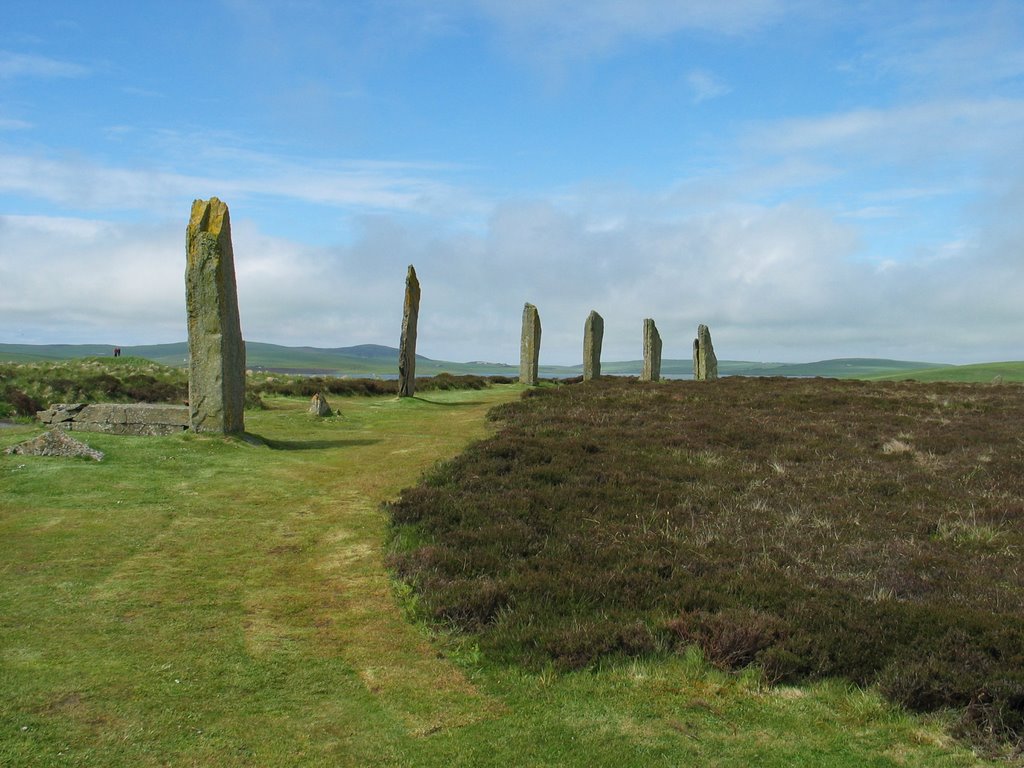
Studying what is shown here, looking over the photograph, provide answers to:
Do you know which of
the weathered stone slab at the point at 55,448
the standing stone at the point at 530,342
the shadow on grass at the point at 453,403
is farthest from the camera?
the standing stone at the point at 530,342

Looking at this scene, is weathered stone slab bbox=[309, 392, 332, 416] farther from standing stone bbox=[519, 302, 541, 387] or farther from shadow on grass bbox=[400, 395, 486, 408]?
standing stone bbox=[519, 302, 541, 387]

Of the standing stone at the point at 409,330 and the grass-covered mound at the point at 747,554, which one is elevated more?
the standing stone at the point at 409,330

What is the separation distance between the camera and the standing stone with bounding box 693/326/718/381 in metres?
43.0

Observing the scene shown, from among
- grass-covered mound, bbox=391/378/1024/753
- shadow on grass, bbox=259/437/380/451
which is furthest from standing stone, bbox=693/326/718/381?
shadow on grass, bbox=259/437/380/451

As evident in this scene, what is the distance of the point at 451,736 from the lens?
4.98m

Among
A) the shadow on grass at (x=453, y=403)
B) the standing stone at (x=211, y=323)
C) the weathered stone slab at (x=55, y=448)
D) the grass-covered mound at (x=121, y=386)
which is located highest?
the standing stone at (x=211, y=323)

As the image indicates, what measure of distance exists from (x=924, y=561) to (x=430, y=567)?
5485mm

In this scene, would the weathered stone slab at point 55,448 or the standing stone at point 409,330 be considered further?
the standing stone at point 409,330

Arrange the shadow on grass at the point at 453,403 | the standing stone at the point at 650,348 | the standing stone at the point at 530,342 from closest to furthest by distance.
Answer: the shadow on grass at the point at 453,403, the standing stone at the point at 530,342, the standing stone at the point at 650,348

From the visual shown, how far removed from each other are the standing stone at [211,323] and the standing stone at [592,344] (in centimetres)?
2614

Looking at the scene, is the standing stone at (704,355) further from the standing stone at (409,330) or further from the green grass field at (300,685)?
the green grass field at (300,685)

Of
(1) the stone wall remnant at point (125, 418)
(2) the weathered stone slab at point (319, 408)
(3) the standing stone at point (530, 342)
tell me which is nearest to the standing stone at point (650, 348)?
(3) the standing stone at point (530, 342)

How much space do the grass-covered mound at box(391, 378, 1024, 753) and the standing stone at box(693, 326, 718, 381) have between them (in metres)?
25.6

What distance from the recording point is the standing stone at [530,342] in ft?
125
